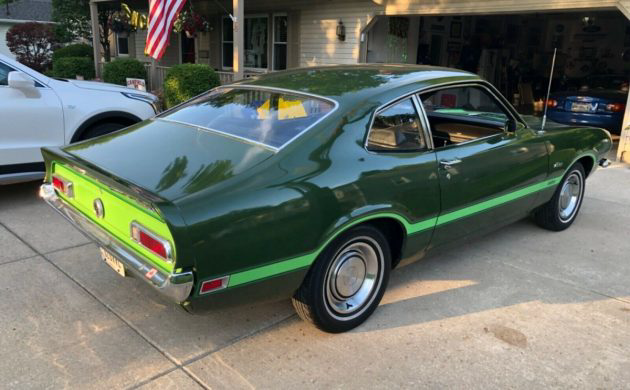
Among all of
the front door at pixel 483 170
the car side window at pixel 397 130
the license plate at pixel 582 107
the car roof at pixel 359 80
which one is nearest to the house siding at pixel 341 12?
the license plate at pixel 582 107

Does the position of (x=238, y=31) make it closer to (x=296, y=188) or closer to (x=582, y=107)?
(x=582, y=107)

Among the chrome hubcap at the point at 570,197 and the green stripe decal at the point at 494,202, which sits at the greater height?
the green stripe decal at the point at 494,202

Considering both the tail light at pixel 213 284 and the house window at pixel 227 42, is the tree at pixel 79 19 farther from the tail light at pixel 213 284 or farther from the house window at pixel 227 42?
the tail light at pixel 213 284

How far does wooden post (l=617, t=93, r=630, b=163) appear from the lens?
8.11 meters

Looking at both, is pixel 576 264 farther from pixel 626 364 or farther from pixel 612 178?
pixel 612 178

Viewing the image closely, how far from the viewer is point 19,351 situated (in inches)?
114

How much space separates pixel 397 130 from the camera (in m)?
3.35

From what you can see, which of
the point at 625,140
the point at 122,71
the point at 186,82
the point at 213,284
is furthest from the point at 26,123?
the point at 625,140

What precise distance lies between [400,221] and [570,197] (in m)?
2.83

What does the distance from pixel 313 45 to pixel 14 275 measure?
9.97m

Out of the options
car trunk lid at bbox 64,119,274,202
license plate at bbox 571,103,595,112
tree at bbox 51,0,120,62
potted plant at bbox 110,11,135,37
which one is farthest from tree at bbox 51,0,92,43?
car trunk lid at bbox 64,119,274,202

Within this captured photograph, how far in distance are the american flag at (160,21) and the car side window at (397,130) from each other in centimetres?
744

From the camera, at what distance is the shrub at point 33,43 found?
19.5m

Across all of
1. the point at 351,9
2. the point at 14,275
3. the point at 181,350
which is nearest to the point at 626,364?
the point at 181,350
